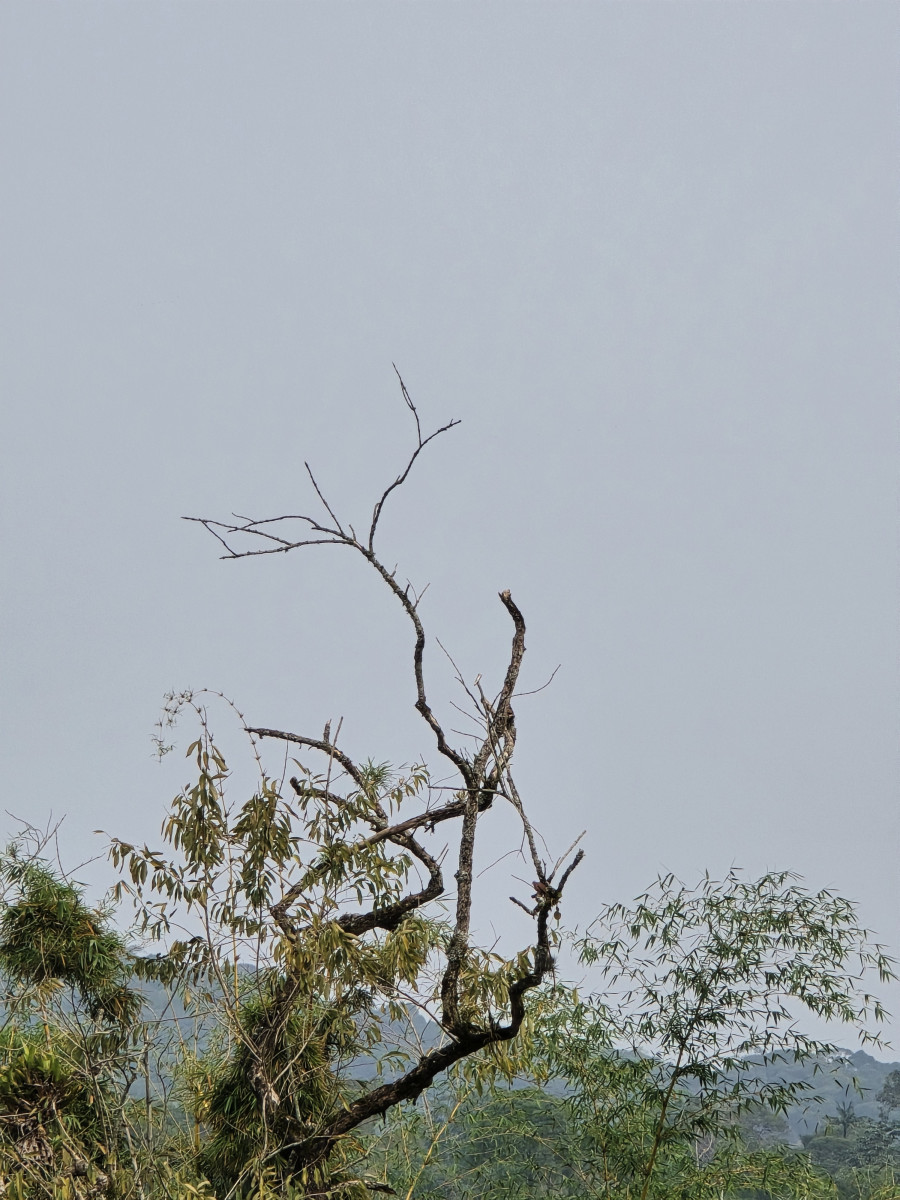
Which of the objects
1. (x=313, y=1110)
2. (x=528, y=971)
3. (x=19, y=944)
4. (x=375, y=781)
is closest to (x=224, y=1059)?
(x=313, y=1110)

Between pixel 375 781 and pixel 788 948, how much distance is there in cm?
236

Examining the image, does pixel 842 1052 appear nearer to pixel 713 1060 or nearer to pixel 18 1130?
pixel 713 1060

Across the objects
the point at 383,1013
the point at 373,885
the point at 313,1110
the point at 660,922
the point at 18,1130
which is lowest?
the point at 18,1130

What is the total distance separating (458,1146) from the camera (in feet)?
19.1

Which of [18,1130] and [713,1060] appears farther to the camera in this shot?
[713,1060]

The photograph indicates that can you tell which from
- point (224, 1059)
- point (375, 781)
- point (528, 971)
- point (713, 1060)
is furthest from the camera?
point (713, 1060)

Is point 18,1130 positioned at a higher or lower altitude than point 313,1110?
lower

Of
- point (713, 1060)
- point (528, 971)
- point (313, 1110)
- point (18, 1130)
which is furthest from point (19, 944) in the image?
point (713, 1060)

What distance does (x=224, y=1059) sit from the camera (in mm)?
4434

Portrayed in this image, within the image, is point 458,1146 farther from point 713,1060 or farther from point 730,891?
point 730,891

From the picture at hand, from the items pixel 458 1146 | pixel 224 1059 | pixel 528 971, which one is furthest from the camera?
pixel 458 1146

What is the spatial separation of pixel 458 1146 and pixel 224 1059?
6.43 feet

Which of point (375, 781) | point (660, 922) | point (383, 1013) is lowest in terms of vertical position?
point (383, 1013)

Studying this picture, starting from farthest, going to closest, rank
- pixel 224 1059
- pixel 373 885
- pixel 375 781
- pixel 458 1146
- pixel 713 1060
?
pixel 458 1146, pixel 713 1060, pixel 224 1059, pixel 375 781, pixel 373 885
